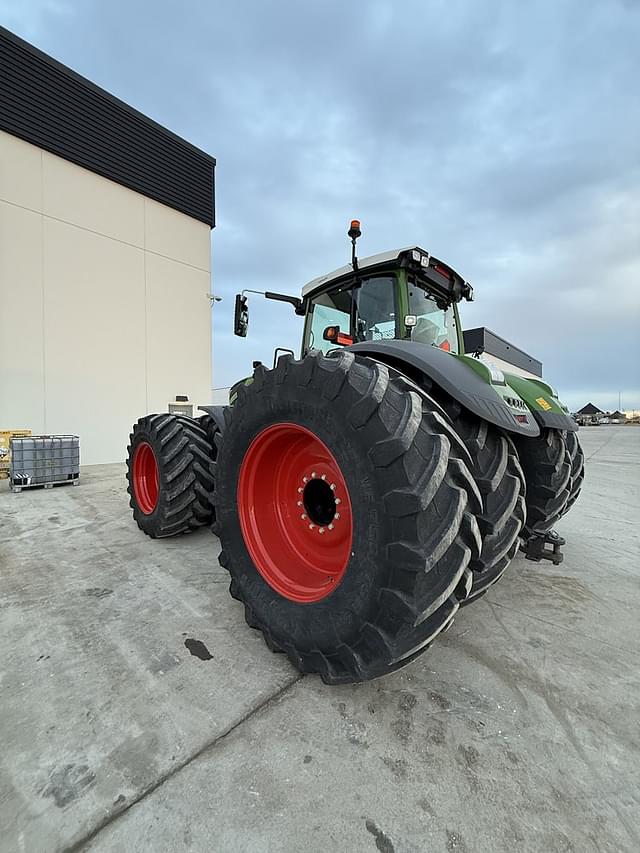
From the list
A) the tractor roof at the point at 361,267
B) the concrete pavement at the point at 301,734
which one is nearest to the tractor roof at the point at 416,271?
the tractor roof at the point at 361,267

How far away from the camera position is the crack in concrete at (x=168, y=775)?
957mm

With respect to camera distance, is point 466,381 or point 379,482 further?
point 466,381

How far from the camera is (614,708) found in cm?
143

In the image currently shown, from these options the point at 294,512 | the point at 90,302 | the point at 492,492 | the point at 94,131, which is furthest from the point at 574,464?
the point at 94,131

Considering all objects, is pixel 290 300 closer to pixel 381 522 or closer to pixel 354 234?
pixel 354 234

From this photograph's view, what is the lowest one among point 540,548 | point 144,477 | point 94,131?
point 540,548

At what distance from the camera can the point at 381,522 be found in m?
1.29

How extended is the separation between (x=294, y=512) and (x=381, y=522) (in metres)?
0.82

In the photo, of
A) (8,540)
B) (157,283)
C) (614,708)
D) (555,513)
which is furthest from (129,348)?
(614,708)

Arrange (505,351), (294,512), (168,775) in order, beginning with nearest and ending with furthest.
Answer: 1. (168,775)
2. (294,512)
3. (505,351)

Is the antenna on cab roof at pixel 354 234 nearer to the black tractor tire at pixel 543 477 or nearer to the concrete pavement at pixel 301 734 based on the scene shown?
the black tractor tire at pixel 543 477

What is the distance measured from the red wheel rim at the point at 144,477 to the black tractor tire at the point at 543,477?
10.0 ft

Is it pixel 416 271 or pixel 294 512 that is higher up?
pixel 416 271

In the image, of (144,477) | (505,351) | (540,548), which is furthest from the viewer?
(505,351)
